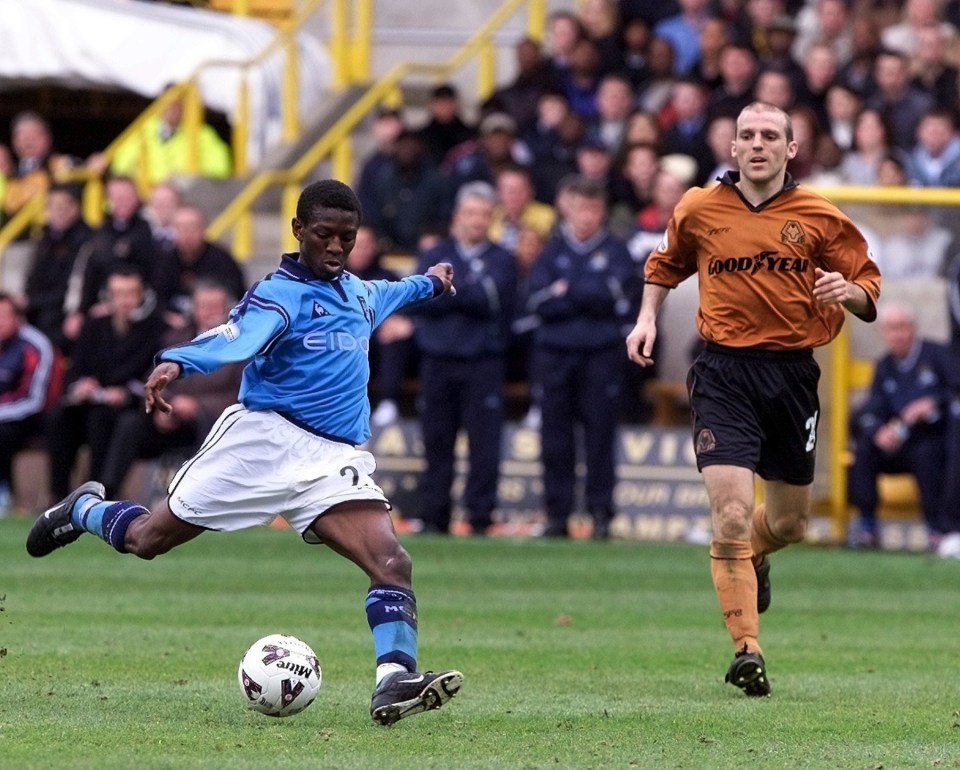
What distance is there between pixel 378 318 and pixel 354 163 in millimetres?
15655

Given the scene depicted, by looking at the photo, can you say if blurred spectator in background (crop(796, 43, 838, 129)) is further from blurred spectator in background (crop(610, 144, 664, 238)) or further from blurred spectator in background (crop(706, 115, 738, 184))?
blurred spectator in background (crop(610, 144, 664, 238))

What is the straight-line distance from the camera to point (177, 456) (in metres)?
18.5

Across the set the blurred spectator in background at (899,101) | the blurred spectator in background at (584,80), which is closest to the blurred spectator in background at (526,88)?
the blurred spectator in background at (584,80)

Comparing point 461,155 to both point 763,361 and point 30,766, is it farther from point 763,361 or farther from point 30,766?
point 30,766

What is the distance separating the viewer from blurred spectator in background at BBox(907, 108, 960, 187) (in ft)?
58.1

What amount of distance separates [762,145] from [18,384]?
11.7 m

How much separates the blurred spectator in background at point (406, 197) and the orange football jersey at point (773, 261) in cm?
1090

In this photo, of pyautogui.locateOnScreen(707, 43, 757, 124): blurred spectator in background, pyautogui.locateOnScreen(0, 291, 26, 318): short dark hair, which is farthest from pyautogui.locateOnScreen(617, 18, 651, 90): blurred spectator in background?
pyautogui.locateOnScreen(0, 291, 26, 318): short dark hair

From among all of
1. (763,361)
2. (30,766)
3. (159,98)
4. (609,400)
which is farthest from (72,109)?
(30,766)

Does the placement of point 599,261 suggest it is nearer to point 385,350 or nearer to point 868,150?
point 385,350

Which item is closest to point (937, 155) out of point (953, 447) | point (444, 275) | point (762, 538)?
point (953, 447)

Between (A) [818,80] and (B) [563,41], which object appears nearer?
(A) [818,80]

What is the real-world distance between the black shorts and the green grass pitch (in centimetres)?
97

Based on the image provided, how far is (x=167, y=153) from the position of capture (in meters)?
24.2
